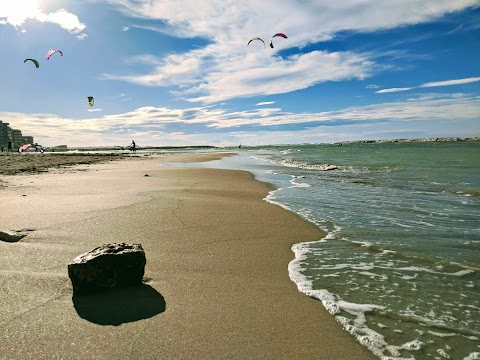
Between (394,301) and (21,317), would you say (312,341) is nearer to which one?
(394,301)

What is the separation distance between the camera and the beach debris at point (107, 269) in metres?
3.69

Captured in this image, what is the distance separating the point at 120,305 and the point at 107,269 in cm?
47

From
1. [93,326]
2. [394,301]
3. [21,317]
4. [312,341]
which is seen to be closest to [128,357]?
[93,326]

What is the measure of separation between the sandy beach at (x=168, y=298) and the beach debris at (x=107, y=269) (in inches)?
5.6

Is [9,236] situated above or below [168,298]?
above

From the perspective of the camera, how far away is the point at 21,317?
3.20m

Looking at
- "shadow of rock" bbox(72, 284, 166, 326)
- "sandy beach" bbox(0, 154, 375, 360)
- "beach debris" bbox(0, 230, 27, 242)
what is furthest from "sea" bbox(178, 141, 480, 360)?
"beach debris" bbox(0, 230, 27, 242)

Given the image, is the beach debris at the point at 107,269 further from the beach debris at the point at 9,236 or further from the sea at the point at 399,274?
the beach debris at the point at 9,236

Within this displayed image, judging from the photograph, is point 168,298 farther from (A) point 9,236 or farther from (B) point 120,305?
(A) point 9,236

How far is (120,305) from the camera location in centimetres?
355

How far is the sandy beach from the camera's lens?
9.49ft

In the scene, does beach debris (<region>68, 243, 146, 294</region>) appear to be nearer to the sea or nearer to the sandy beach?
the sandy beach

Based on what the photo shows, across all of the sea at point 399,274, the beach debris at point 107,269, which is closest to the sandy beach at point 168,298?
the beach debris at point 107,269

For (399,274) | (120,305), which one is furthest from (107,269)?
(399,274)
